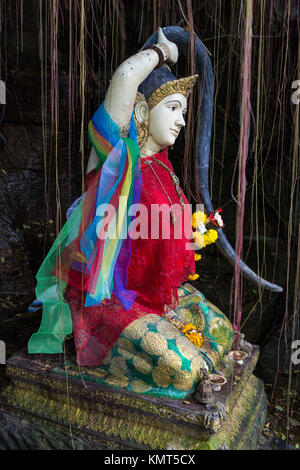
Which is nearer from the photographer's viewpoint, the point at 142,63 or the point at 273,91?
the point at 142,63

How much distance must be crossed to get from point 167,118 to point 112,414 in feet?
3.25

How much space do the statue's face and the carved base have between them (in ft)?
2.77

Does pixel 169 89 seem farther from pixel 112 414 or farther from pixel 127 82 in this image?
pixel 112 414

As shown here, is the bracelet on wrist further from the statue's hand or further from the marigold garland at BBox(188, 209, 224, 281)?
the marigold garland at BBox(188, 209, 224, 281)

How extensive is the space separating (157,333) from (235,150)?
4.37 ft

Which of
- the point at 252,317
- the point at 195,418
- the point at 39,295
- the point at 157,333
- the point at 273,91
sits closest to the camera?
the point at 195,418

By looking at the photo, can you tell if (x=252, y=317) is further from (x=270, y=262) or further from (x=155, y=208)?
(x=155, y=208)

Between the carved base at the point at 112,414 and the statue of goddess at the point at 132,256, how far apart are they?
6 cm

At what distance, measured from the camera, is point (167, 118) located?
1.49 metres

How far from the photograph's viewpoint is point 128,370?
4.66 ft

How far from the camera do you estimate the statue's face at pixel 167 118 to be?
4.88 ft

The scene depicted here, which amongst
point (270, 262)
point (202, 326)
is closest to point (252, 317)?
point (270, 262)

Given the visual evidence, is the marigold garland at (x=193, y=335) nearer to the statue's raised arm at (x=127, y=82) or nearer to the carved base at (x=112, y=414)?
the carved base at (x=112, y=414)
